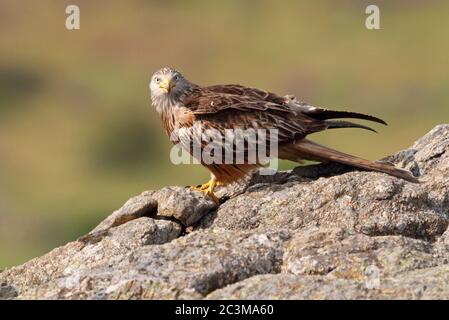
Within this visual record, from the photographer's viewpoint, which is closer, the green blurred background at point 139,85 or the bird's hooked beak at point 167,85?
the bird's hooked beak at point 167,85

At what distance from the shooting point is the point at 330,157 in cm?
1733

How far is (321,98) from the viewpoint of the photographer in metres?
78.2

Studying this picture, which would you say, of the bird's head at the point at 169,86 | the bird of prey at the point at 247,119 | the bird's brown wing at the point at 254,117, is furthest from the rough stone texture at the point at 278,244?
the bird's head at the point at 169,86

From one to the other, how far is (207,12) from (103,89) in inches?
762

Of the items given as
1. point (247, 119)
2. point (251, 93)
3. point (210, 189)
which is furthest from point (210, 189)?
point (251, 93)

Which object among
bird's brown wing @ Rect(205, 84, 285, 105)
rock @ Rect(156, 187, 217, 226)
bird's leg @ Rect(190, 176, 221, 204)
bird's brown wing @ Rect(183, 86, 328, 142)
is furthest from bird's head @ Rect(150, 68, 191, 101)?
rock @ Rect(156, 187, 217, 226)

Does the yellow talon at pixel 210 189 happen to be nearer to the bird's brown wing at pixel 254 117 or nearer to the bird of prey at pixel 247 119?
the bird of prey at pixel 247 119

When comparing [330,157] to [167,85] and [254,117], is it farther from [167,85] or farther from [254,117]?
[167,85]

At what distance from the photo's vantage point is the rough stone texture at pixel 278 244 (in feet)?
41.2

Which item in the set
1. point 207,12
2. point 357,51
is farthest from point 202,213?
point 207,12

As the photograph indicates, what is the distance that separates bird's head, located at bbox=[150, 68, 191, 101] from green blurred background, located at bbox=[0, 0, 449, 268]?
3446cm

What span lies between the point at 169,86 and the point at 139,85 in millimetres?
71623

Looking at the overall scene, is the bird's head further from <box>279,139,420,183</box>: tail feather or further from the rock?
the rock

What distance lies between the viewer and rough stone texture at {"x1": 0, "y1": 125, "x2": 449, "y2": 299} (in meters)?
12.6
